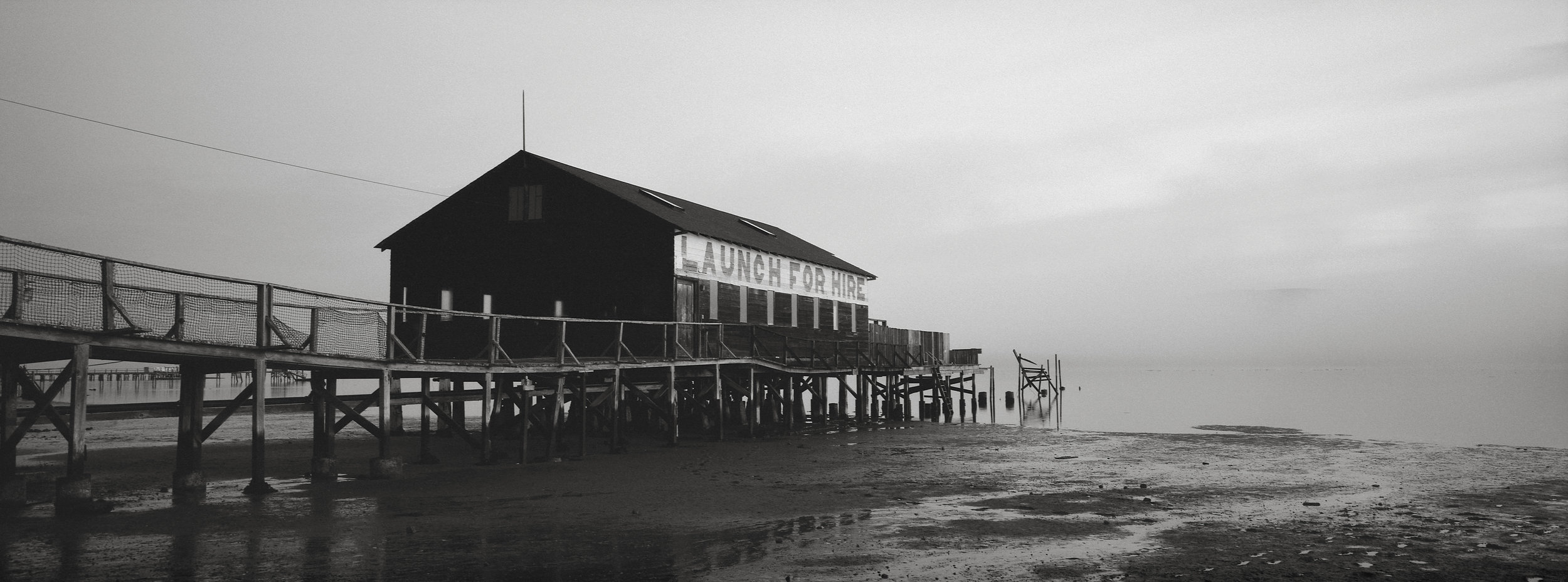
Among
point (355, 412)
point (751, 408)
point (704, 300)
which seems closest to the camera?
point (355, 412)

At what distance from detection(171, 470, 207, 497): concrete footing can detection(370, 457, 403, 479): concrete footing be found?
2865 mm

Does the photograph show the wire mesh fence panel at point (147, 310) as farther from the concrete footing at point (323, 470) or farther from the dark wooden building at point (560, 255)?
the dark wooden building at point (560, 255)

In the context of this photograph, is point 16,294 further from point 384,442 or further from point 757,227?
point 757,227

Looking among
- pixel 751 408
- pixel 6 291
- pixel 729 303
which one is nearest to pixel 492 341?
pixel 6 291

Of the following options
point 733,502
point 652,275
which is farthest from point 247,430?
point 733,502

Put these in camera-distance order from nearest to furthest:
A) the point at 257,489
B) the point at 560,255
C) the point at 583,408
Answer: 1. the point at 257,489
2. the point at 583,408
3. the point at 560,255

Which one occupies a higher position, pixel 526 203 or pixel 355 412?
pixel 526 203

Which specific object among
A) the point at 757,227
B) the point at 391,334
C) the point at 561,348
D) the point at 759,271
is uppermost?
the point at 757,227

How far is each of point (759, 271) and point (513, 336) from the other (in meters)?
8.96

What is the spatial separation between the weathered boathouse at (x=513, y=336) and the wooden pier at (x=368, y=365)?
47 millimetres

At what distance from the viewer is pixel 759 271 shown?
1342 inches

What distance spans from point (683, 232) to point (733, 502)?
44.4 feet

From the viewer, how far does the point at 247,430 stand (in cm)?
3653

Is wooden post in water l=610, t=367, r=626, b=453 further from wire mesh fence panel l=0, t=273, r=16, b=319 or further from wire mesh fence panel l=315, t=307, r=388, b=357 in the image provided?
wire mesh fence panel l=0, t=273, r=16, b=319
